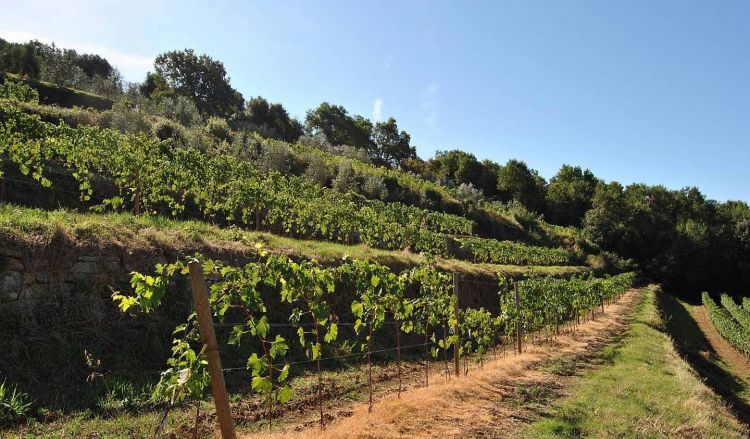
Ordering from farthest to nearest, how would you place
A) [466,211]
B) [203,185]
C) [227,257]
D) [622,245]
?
[622,245] < [466,211] < [203,185] < [227,257]

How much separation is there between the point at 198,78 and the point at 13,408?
214 ft

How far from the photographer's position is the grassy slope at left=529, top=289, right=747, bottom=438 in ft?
22.9

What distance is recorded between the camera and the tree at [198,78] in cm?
6178

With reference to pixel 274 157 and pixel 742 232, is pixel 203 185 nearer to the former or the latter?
pixel 274 157

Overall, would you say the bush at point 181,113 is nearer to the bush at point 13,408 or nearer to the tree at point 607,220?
the bush at point 13,408

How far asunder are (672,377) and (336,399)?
8754 mm

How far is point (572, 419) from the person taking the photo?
7297 mm

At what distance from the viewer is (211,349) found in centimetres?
412

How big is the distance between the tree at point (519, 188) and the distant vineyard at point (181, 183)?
44034 mm

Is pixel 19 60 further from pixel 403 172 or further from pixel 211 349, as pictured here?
pixel 211 349

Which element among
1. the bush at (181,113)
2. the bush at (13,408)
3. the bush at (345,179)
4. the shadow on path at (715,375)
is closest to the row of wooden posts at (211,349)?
the bush at (13,408)

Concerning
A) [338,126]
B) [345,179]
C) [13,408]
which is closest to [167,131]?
[345,179]

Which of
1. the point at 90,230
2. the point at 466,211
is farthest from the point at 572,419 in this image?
the point at 466,211

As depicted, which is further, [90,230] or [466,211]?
[466,211]
